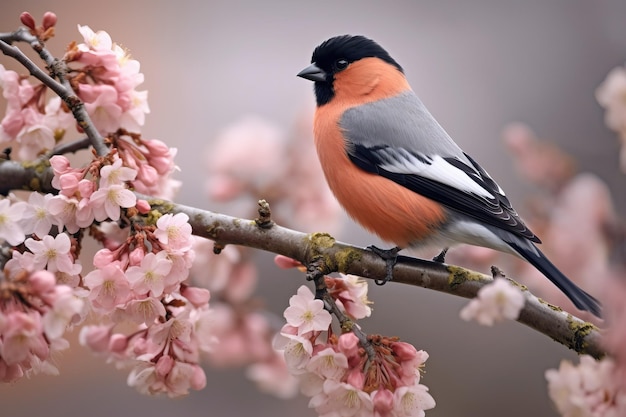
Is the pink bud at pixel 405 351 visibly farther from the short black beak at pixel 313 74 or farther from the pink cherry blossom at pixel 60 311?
the short black beak at pixel 313 74

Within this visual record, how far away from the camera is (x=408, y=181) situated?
1.49 m

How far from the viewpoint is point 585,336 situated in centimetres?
115

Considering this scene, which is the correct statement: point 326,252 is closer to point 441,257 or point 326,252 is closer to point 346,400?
point 346,400

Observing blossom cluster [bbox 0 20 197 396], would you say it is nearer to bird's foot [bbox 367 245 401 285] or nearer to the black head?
bird's foot [bbox 367 245 401 285]

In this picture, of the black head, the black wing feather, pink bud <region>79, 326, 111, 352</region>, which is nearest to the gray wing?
the black wing feather

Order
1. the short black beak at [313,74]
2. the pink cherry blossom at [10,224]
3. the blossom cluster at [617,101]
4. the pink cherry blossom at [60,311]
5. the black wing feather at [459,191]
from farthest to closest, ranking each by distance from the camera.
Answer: the short black beak at [313,74] < the black wing feather at [459,191] < the blossom cluster at [617,101] < the pink cherry blossom at [10,224] < the pink cherry blossom at [60,311]

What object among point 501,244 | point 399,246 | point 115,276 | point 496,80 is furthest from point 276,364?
point 496,80

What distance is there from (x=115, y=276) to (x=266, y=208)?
27cm

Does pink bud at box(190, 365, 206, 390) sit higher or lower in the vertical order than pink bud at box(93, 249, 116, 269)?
lower

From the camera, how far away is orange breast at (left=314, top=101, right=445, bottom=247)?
1.46 m

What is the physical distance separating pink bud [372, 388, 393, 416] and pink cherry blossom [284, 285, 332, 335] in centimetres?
13

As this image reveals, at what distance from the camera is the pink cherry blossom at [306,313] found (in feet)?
3.69

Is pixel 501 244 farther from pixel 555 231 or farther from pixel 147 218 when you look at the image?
pixel 147 218

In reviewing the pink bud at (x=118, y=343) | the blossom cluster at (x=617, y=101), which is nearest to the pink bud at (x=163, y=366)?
the pink bud at (x=118, y=343)
